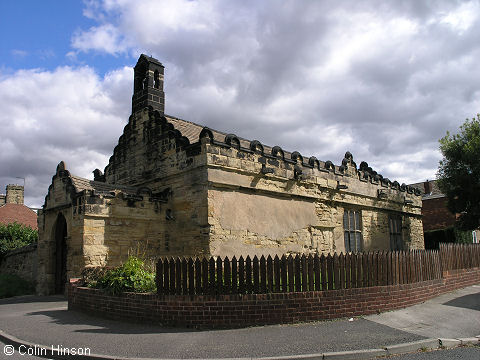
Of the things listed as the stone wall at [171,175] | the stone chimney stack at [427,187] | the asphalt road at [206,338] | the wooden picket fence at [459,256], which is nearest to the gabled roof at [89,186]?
the stone wall at [171,175]

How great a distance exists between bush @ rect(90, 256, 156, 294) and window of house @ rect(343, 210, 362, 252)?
38.0 ft

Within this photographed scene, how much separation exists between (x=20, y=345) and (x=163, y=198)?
25.3 ft

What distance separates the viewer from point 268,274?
8680 mm

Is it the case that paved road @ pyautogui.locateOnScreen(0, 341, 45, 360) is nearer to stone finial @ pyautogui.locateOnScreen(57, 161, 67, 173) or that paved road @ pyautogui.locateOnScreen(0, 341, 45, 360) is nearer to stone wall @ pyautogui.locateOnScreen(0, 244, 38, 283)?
stone finial @ pyautogui.locateOnScreen(57, 161, 67, 173)

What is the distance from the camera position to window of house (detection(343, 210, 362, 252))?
62.5 feet

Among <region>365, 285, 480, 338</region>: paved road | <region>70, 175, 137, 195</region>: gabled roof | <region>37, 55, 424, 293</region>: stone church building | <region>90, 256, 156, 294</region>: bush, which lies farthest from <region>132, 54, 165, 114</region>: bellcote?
<region>365, 285, 480, 338</region>: paved road

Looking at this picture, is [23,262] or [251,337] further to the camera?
[23,262]

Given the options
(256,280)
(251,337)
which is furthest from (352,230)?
(251,337)

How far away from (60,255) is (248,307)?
1000 centimetres

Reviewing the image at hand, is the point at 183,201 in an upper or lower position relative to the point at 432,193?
lower

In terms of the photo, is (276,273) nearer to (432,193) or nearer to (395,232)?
(395,232)

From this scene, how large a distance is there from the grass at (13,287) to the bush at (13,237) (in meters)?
6.95

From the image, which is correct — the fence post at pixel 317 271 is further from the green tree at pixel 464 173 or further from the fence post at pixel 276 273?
the green tree at pixel 464 173

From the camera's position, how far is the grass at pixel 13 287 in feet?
56.4
